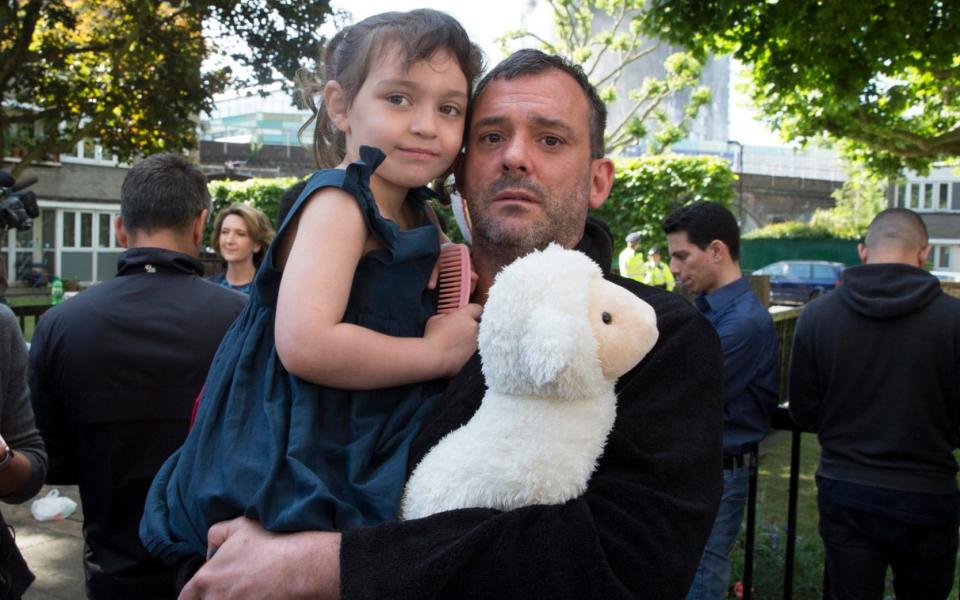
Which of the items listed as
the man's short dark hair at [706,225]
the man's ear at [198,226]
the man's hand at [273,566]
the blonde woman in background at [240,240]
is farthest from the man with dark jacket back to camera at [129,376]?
Answer: the man's short dark hair at [706,225]

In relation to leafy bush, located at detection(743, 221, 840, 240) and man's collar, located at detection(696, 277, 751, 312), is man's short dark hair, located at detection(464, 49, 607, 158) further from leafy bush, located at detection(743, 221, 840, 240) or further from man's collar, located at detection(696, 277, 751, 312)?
leafy bush, located at detection(743, 221, 840, 240)

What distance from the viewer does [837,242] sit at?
37719mm

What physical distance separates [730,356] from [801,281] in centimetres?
2937

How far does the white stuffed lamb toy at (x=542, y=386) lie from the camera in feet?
4.48

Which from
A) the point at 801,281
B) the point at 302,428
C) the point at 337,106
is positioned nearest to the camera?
the point at 302,428

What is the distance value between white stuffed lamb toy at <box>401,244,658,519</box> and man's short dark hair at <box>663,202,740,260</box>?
3558 millimetres

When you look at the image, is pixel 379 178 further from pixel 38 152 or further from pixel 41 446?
pixel 38 152

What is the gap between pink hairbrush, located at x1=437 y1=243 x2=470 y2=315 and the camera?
1.83 meters

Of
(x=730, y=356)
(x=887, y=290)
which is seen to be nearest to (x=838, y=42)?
(x=887, y=290)

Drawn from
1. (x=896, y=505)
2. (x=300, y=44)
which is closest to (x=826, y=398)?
(x=896, y=505)

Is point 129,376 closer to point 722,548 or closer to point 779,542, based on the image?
point 722,548

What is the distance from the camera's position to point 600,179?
2.42 m

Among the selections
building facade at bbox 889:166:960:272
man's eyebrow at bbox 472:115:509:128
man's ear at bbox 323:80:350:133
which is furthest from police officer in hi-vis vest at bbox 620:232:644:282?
building facade at bbox 889:166:960:272

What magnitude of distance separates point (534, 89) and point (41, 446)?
6.94 feet
